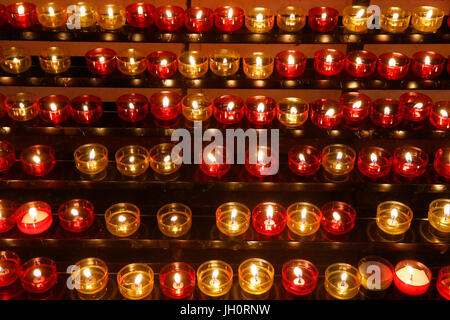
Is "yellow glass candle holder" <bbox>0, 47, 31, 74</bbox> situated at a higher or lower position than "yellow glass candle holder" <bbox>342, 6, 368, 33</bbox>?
lower

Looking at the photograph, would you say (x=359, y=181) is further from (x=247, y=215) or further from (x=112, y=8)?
(x=112, y=8)

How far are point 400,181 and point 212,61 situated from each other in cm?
92

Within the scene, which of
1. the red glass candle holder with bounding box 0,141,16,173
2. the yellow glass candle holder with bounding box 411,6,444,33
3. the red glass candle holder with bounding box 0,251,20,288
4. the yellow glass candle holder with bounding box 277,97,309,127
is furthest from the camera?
the red glass candle holder with bounding box 0,251,20,288

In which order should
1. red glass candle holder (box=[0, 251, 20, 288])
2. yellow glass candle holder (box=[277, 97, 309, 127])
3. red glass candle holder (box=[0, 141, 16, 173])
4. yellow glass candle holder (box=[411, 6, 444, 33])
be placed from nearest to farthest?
yellow glass candle holder (box=[411, 6, 444, 33]) → yellow glass candle holder (box=[277, 97, 309, 127]) → red glass candle holder (box=[0, 141, 16, 173]) → red glass candle holder (box=[0, 251, 20, 288])

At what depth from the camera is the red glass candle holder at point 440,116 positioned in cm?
223

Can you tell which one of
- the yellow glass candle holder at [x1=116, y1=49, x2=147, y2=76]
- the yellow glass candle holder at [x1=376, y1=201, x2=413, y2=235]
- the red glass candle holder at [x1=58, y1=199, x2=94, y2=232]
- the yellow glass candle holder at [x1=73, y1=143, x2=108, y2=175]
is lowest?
the yellow glass candle holder at [x1=376, y1=201, x2=413, y2=235]

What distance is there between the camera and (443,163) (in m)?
2.34

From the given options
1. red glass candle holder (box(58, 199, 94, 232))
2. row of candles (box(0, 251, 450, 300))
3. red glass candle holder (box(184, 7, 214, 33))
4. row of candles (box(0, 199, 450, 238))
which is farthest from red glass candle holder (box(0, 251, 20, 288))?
red glass candle holder (box(184, 7, 214, 33))

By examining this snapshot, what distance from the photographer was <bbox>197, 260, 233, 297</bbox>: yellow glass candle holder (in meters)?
2.44

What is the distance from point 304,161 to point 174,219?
62 cm

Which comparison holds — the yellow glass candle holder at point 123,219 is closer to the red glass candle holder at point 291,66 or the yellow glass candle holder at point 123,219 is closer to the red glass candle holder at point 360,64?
the red glass candle holder at point 291,66

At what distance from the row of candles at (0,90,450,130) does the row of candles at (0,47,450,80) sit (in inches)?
5.4

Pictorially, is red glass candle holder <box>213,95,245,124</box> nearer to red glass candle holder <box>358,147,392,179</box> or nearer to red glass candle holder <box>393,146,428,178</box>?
red glass candle holder <box>358,147,392,179</box>
